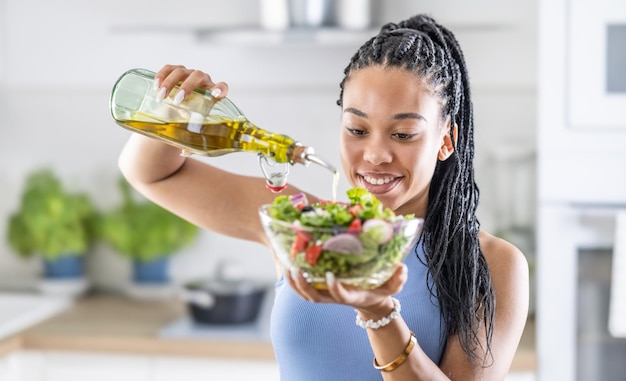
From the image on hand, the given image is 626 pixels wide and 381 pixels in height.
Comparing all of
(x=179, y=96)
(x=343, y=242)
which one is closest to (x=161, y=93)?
(x=179, y=96)

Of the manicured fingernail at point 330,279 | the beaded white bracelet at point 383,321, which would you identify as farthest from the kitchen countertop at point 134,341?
the manicured fingernail at point 330,279

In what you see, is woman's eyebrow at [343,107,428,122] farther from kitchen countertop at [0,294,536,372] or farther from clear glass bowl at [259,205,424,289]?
kitchen countertop at [0,294,536,372]

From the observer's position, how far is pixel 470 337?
1147 millimetres

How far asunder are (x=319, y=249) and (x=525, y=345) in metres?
1.62

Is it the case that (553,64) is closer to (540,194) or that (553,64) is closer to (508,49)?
(540,194)

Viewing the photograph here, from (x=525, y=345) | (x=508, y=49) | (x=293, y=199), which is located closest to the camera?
(x=293, y=199)

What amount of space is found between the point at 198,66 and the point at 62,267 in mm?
771

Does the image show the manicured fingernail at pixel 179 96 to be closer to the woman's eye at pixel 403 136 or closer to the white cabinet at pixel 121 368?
the woman's eye at pixel 403 136

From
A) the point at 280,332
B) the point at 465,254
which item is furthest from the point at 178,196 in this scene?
the point at 465,254

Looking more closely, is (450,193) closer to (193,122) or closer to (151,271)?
(193,122)

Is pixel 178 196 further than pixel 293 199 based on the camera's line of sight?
Yes

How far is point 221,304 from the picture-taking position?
244 cm

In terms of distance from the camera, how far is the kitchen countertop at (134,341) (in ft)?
7.59

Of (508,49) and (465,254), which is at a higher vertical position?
(508,49)
